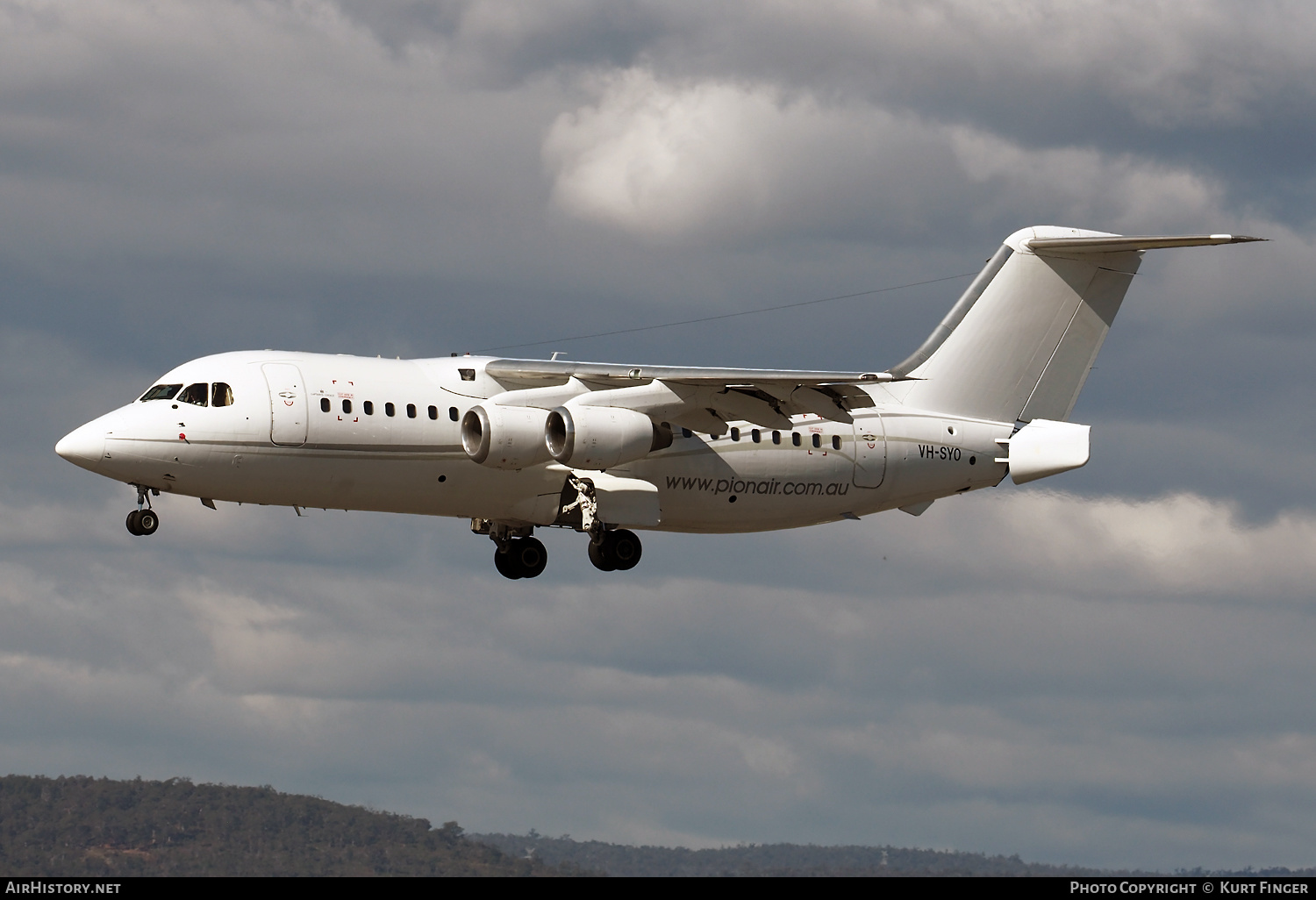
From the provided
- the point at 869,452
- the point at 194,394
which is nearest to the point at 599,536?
the point at 869,452

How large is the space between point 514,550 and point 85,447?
287 inches

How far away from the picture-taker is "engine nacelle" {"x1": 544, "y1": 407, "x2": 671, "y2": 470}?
1053 inches

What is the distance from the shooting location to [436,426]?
27016mm

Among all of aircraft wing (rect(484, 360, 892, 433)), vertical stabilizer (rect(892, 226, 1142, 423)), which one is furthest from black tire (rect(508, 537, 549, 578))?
vertical stabilizer (rect(892, 226, 1142, 423))

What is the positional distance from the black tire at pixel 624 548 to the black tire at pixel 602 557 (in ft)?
0.22

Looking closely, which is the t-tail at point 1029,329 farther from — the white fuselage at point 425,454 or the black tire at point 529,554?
the black tire at point 529,554

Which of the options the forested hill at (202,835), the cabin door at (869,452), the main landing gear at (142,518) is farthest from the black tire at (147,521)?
the forested hill at (202,835)

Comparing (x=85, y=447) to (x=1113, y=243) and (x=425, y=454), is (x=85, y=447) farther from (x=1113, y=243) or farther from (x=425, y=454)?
(x=1113, y=243)

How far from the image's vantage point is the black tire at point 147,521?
26.2m

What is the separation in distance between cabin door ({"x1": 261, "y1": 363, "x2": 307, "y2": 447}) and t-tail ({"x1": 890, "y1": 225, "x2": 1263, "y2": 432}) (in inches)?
415

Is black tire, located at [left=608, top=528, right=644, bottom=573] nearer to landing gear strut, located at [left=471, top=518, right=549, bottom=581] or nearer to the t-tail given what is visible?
landing gear strut, located at [left=471, top=518, right=549, bottom=581]

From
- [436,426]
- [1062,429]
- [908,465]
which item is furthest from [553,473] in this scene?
[1062,429]
